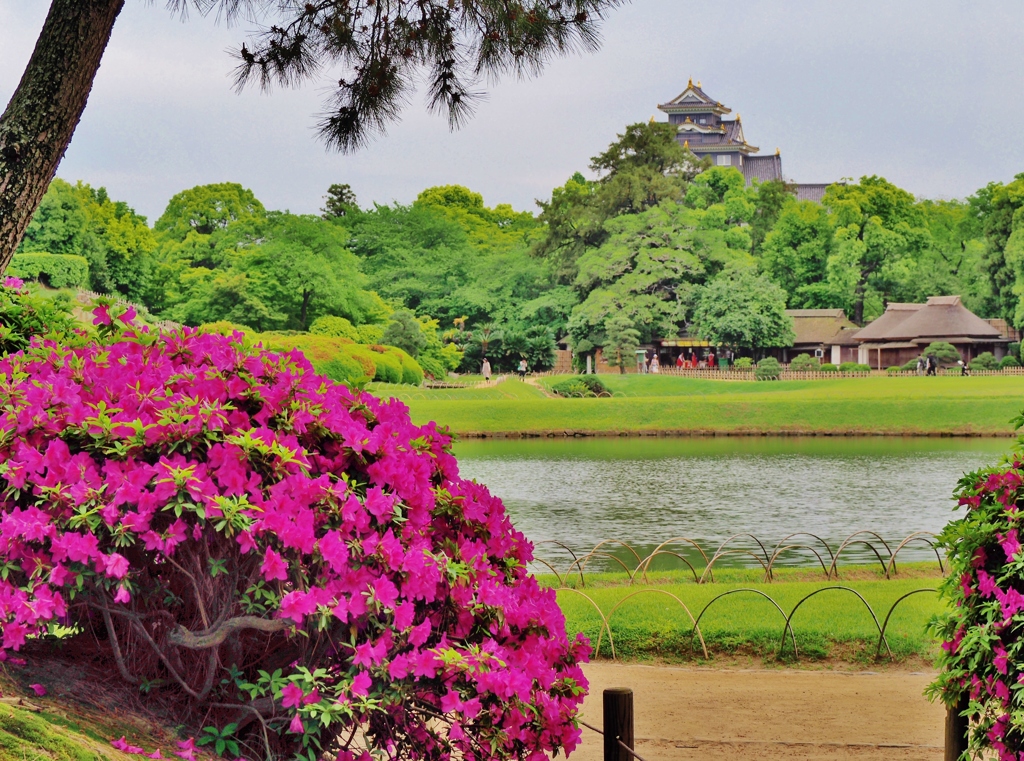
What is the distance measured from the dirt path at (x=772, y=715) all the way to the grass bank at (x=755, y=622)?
0.32m

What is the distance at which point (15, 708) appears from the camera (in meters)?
2.24

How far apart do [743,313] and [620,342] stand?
15.9 feet

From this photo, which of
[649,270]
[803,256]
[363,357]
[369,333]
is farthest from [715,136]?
[363,357]

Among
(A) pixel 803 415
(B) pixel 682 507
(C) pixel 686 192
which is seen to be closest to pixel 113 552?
(B) pixel 682 507

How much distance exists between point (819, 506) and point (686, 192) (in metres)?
33.0

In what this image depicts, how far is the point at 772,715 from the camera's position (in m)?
4.92

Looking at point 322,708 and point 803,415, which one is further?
point 803,415

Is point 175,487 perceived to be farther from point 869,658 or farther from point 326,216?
point 326,216

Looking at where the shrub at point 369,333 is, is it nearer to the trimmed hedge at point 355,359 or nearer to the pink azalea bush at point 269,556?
the trimmed hedge at point 355,359

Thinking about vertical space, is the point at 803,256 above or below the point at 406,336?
above

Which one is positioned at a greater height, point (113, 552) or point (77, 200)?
point (77, 200)

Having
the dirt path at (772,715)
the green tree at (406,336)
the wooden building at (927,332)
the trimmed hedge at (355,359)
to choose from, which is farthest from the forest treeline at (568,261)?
the dirt path at (772,715)

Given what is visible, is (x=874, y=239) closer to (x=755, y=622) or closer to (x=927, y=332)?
(x=927, y=332)

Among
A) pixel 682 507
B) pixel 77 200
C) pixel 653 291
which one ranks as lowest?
pixel 682 507
